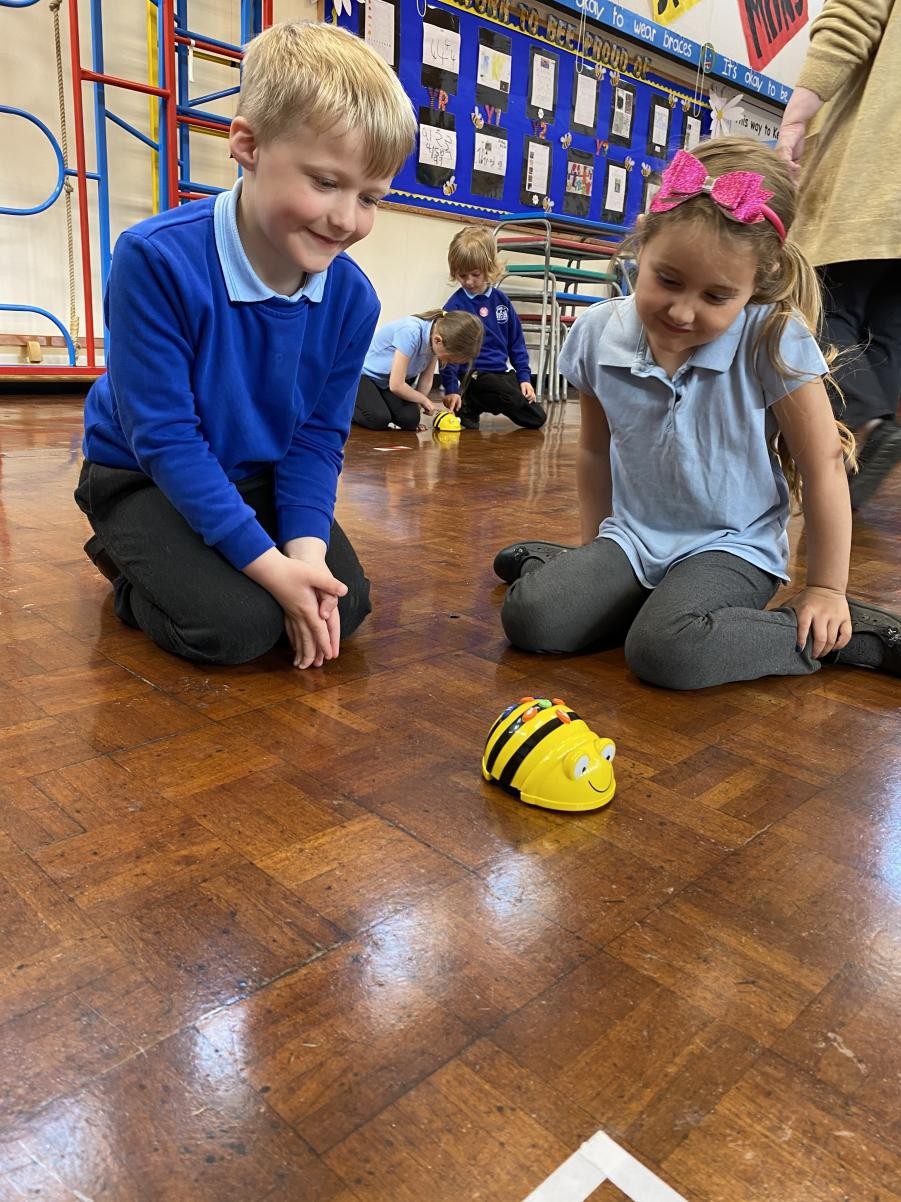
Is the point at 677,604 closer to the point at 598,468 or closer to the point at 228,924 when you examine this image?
the point at 598,468

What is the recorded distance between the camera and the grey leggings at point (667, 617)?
1005 mm

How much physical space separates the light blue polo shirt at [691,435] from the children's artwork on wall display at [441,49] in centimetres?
367

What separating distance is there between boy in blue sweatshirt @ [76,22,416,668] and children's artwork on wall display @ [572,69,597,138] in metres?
4.55

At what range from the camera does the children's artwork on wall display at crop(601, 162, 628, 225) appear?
5.34m

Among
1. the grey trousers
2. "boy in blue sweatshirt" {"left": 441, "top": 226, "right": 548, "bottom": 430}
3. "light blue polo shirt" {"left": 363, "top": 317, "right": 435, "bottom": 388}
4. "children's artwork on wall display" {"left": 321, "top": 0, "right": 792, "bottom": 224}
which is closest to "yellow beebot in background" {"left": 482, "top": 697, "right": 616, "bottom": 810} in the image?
the grey trousers

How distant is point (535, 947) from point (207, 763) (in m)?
0.34

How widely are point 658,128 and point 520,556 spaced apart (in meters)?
5.15

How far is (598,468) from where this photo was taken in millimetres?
1315

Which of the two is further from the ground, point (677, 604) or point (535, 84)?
point (535, 84)

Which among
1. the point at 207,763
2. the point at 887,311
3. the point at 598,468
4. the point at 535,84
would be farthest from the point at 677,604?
the point at 535,84

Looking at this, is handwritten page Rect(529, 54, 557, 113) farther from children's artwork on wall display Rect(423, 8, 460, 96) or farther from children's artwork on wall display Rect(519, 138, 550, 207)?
children's artwork on wall display Rect(423, 8, 460, 96)

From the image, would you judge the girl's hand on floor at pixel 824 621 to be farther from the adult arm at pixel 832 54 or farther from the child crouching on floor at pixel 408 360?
the child crouching on floor at pixel 408 360

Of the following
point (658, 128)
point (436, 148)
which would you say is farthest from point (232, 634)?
point (658, 128)

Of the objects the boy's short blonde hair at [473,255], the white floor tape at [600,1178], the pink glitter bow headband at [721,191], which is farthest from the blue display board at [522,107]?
the white floor tape at [600,1178]
